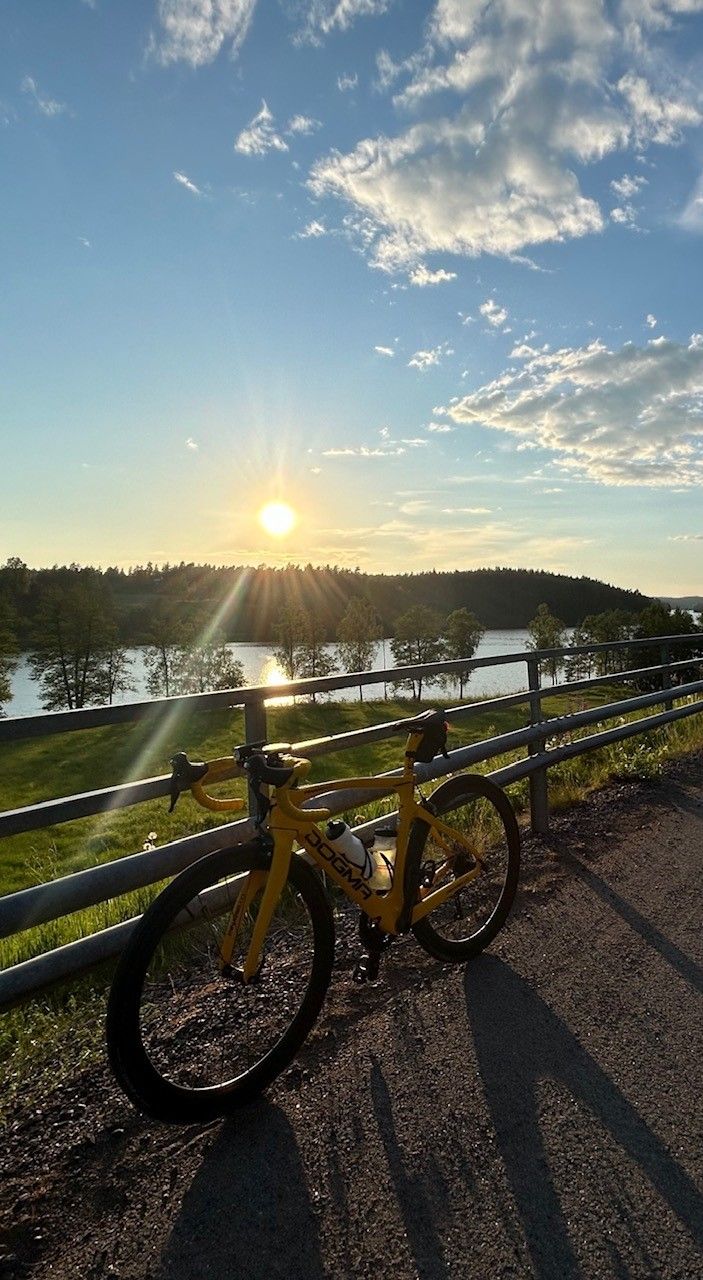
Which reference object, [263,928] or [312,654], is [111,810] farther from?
[312,654]

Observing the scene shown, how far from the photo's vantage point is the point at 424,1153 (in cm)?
237

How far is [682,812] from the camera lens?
21.7 ft

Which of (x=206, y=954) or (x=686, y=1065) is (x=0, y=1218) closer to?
(x=206, y=954)

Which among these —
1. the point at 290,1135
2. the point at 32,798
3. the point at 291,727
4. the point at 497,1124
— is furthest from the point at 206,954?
the point at 291,727

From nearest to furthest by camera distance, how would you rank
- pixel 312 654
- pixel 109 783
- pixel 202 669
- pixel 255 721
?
pixel 255 721, pixel 109 783, pixel 202 669, pixel 312 654

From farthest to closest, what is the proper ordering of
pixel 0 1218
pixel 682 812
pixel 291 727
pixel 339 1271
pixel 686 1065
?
pixel 291 727, pixel 682 812, pixel 686 1065, pixel 0 1218, pixel 339 1271

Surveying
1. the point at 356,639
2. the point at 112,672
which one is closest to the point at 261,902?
the point at 112,672

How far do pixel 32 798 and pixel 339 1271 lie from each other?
3703 centimetres

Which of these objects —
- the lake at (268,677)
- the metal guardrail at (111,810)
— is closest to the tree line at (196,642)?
the lake at (268,677)

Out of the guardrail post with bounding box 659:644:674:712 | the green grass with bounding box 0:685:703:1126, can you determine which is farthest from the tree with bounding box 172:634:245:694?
the guardrail post with bounding box 659:644:674:712

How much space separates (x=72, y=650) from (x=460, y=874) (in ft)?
226

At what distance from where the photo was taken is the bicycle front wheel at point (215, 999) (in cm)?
236

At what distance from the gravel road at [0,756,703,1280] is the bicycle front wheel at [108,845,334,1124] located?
150 mm

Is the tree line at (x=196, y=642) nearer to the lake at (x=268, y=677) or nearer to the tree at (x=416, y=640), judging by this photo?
the tree at (x=416, y=640)
